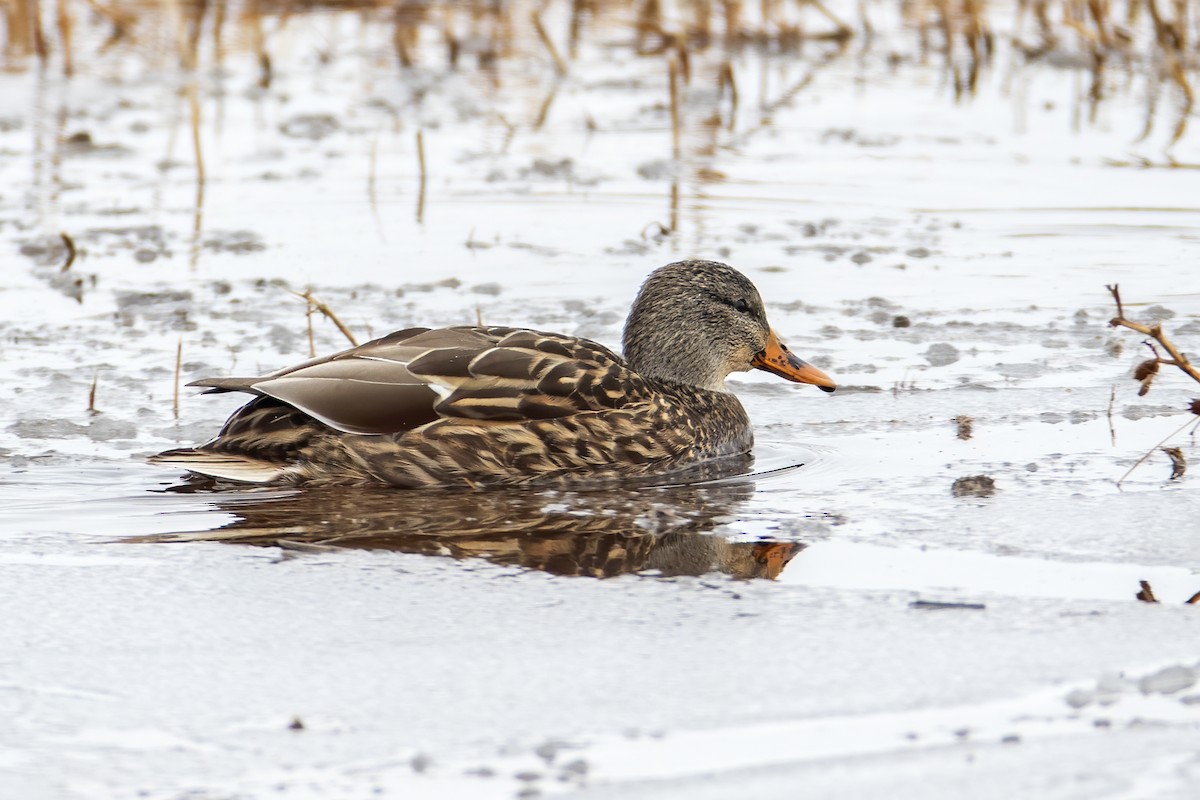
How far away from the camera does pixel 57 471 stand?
233 inches

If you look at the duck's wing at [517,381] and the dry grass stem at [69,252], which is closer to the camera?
the duck's wing at [517,381]

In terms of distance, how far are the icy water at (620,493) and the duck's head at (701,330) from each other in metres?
0.27

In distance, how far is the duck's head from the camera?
670 centimetres

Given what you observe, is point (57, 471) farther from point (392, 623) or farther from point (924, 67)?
point (924, 67)

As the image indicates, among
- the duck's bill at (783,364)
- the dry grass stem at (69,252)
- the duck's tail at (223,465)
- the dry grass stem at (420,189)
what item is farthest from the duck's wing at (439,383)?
the dry grass stem at (420,189)

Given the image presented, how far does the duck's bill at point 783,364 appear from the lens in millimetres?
6773

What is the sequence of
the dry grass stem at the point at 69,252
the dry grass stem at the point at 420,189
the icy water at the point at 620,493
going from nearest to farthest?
1. the icy water at the point at 620,493
2. the dry grass stem at the point at 69,252
3. the dry grass stem at the point at 420,189

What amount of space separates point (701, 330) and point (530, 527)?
158 cm

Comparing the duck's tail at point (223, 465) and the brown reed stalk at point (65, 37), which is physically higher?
the brown reed stalk at point (65, 37)

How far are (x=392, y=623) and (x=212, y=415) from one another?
2.58 metres

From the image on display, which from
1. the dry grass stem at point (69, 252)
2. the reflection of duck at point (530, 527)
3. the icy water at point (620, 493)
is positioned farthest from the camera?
the dry grass stem at point (69, 252)

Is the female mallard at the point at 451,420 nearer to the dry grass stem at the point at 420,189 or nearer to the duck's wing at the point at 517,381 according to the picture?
the duck's wing at the point at 517,381

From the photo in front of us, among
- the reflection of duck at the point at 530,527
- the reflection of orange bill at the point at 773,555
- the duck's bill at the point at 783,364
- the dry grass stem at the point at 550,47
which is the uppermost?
the dry grass stem at the point at 550,47

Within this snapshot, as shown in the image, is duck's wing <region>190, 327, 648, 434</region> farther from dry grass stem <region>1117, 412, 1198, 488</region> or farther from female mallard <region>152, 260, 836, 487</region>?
dry grass stem <region>1117, 412, 1198, 488</region>
